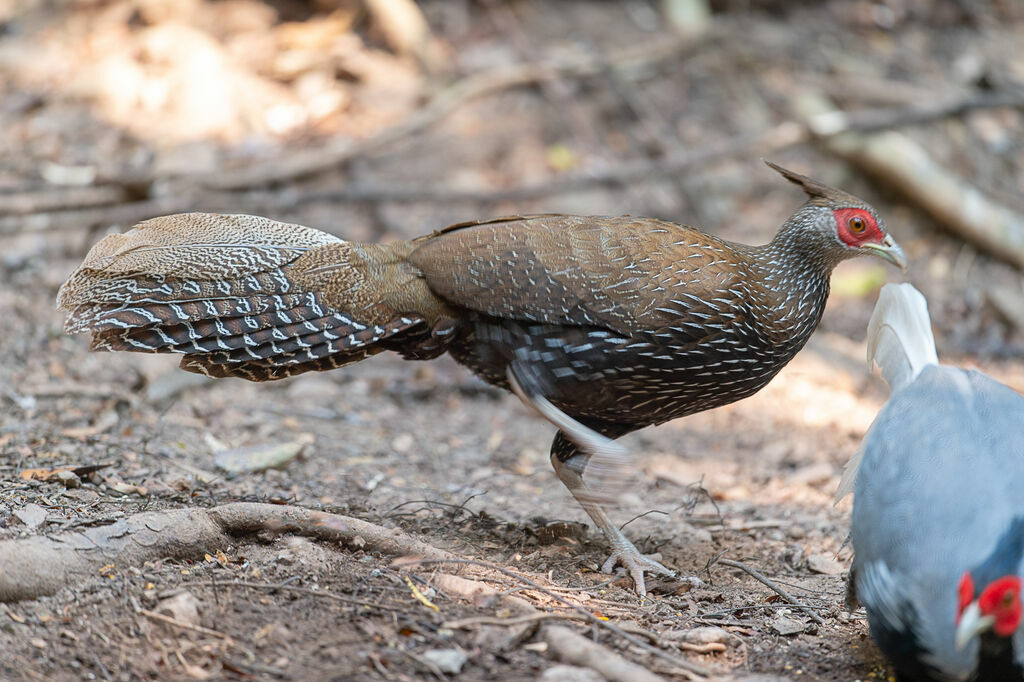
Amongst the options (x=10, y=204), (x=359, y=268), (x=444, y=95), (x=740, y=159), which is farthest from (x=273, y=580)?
Result: (x=740, y=159)

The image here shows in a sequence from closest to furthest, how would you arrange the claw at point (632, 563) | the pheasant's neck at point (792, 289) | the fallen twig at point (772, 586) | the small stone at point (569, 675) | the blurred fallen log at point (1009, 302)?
the small stone at point (569, 675)
the fallen twig at point (772, 586)
the claw at point (632, 563)
the pheasant's neck at point (792, 289)
the blurred fallen log at point (1009, 302)

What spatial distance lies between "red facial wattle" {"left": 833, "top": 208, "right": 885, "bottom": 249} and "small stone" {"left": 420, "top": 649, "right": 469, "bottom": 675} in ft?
8.28

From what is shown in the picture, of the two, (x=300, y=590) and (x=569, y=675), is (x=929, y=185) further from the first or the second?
(x=300, y=590)

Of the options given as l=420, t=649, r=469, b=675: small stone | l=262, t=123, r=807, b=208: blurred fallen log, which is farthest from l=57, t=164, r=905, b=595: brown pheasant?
l=262, t=123, r=807, b=208: blurred fallen log

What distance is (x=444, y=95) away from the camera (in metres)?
8.80

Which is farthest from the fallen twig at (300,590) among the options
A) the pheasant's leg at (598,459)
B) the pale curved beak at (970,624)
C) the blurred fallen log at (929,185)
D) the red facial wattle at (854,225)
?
the blurred fallen log at (929,185)

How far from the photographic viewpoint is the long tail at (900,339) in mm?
3668

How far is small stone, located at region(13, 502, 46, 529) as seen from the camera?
3.35m

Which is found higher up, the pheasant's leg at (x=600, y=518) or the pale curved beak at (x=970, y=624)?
the pale curved beak at (x=970, y=624)

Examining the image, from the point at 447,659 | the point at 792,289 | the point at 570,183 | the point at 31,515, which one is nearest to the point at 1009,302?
the point at 570,183

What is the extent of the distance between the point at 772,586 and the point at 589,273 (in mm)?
1434

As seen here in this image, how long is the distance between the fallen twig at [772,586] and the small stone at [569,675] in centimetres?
115

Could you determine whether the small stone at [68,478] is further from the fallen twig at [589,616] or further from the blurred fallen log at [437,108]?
the blurred fallen log at [437,108]

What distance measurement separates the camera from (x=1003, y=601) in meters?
2.67
